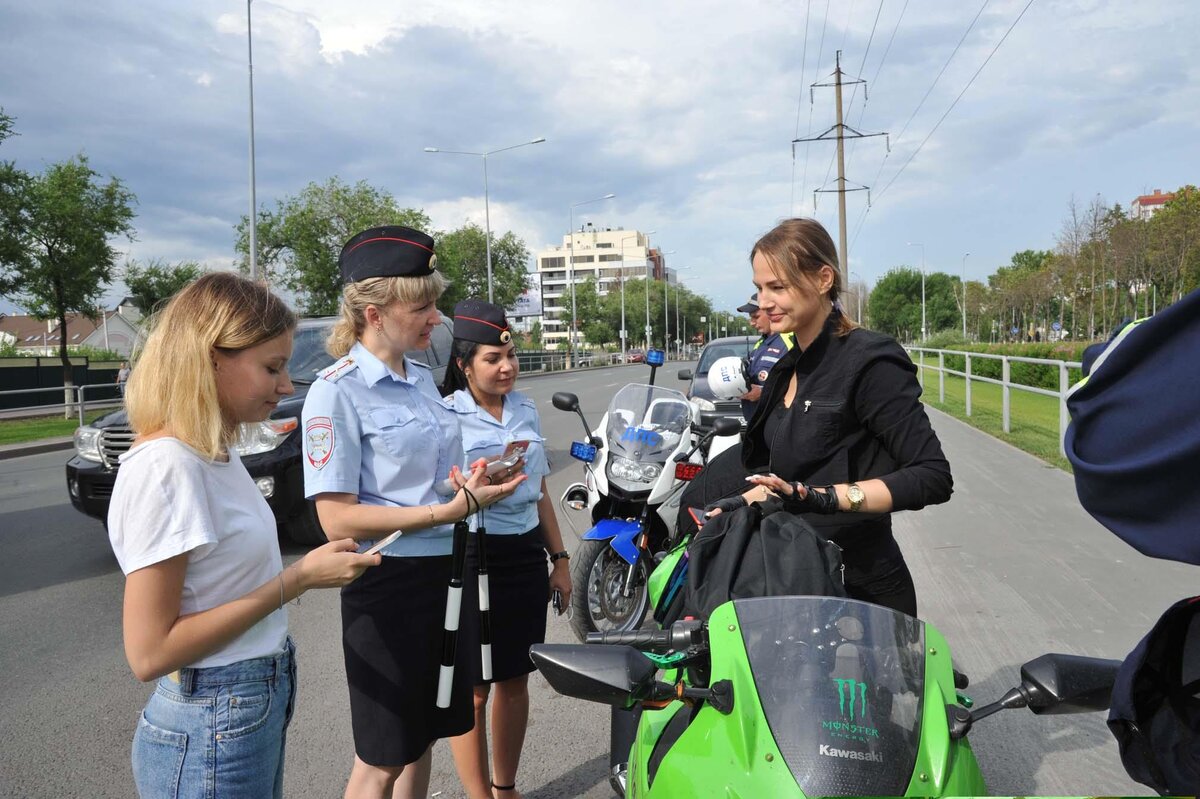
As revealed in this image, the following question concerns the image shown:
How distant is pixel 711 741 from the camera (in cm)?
174

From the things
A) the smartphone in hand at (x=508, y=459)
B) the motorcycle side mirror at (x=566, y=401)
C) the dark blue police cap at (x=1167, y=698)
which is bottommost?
the dark blue police cap at (x=1167, y=698)

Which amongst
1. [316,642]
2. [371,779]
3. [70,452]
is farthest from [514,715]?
[70,452]

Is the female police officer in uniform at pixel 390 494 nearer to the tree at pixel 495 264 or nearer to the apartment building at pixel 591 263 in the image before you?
the tree at pixel 495 264

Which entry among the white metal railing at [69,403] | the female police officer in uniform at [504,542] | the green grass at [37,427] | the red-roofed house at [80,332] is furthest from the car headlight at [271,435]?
the red-roofed house at [80,332]

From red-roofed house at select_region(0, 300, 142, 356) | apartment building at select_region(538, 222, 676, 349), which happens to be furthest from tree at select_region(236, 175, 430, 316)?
apartment building at select_region(538, 222, 676, 349)

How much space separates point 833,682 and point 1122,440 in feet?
2.46

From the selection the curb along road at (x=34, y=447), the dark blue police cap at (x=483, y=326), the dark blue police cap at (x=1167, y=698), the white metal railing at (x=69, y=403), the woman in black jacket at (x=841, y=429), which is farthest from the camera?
the white metal railing at (x=69, y=403)

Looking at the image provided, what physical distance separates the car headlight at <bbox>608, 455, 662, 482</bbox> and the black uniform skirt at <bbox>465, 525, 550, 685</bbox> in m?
1.91

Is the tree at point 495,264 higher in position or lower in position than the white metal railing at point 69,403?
higher

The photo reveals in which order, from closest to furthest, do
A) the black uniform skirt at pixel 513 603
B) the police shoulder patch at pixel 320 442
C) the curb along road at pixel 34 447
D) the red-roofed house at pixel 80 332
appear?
the police shoulder patch at pixel 320 442, the black uniform skirt at pixel 513 603, the curb along road at pixel 34 447, the red-roofed house at pixel 80 332

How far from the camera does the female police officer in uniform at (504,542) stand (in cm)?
299

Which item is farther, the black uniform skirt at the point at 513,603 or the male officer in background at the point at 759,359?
the male officer in background at the point at 759,359

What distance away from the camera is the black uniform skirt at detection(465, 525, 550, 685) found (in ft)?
9.78

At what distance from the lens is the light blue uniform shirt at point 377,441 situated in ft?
7.65
